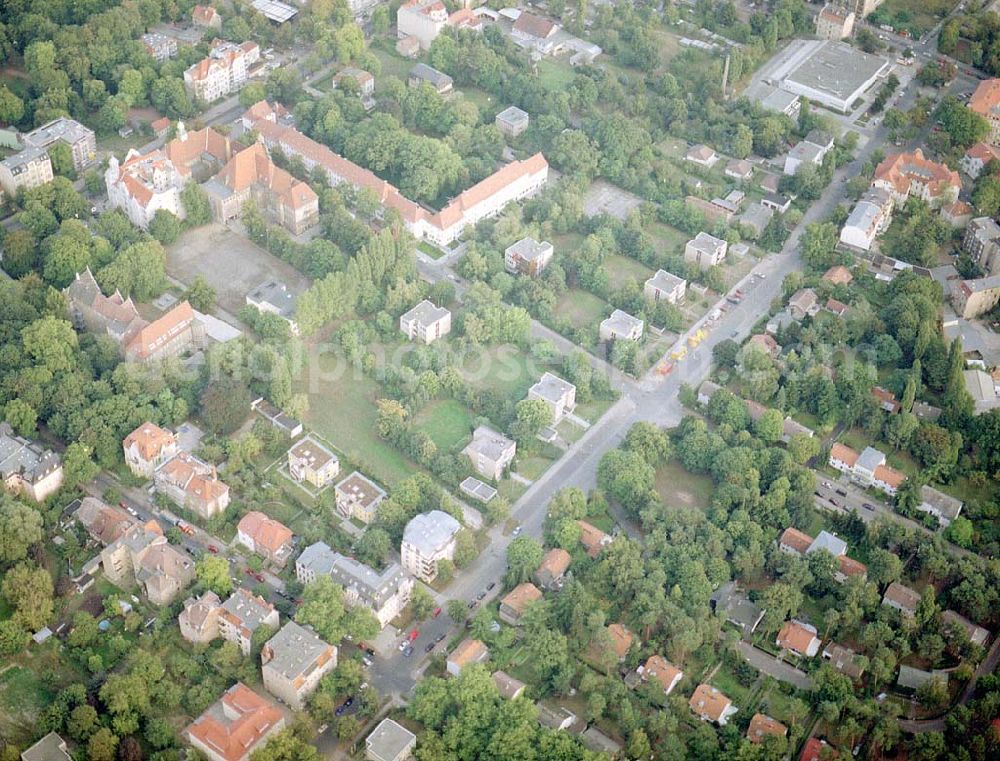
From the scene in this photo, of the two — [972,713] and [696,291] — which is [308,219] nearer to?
[696,291]

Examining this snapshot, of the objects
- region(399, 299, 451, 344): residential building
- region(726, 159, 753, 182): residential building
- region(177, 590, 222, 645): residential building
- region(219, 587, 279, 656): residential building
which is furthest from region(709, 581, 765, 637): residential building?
region(726, 159, 753, 182): residential building

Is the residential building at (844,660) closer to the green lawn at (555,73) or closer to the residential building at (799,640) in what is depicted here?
the residential building at (799,640)

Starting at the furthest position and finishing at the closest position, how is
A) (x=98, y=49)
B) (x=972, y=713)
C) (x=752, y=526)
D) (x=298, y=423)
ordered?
1. (x=98, y=49)
2. (x=298, y=423)
3. (x=752, y=526)
4. (x=972, y=713)

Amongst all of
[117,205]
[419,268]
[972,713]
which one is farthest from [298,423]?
[972,713]

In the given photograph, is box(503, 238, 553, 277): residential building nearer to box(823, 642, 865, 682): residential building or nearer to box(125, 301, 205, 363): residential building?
box(125, 301, 205, 363): residential building

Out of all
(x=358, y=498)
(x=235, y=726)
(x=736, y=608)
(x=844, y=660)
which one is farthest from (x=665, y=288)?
(x=235, y=726)

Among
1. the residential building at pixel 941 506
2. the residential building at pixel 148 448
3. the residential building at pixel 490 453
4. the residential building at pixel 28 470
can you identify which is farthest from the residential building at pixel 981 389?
the residential building at pixel 28 470

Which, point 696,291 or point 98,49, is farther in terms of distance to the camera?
point 98,49
